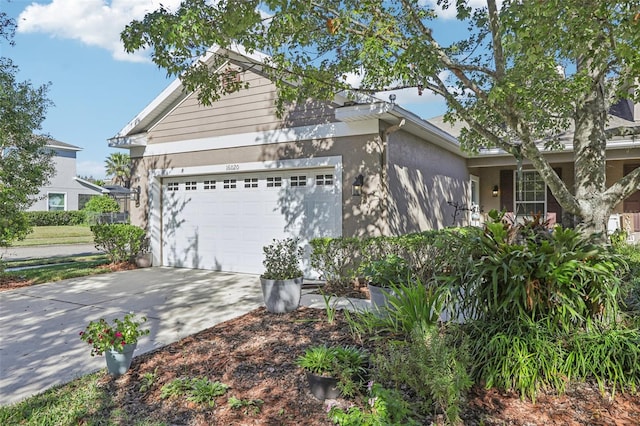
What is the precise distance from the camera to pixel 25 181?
8.35 m

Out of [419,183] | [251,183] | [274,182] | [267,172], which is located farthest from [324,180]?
[419,183]

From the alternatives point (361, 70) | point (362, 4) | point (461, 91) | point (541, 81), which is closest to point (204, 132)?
point (361, 70)

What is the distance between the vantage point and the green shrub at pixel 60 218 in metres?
23.5

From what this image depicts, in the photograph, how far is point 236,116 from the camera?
895 cm

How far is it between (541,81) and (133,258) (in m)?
9.67

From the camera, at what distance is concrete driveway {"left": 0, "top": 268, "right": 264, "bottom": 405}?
381 centimetres

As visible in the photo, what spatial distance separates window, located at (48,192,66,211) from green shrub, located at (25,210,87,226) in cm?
134

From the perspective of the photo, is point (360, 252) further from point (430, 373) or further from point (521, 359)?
point (430, 373)

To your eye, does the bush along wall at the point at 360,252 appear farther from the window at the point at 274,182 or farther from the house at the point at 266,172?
the window at the point at 274,182

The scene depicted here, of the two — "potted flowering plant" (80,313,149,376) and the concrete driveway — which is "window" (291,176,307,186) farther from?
"potted flowering plant" (80,313,149,376)

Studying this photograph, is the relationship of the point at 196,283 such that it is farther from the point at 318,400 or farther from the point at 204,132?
the point at 318,400

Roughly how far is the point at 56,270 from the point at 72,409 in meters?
7.94

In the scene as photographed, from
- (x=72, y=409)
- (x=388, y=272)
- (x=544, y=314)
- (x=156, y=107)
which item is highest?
(x=156, y=107)

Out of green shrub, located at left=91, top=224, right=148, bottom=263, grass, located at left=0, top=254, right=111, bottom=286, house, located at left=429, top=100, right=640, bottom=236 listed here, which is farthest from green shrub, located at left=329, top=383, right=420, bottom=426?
green shrub, located at left=91, top=224, right=148, bottom=263
